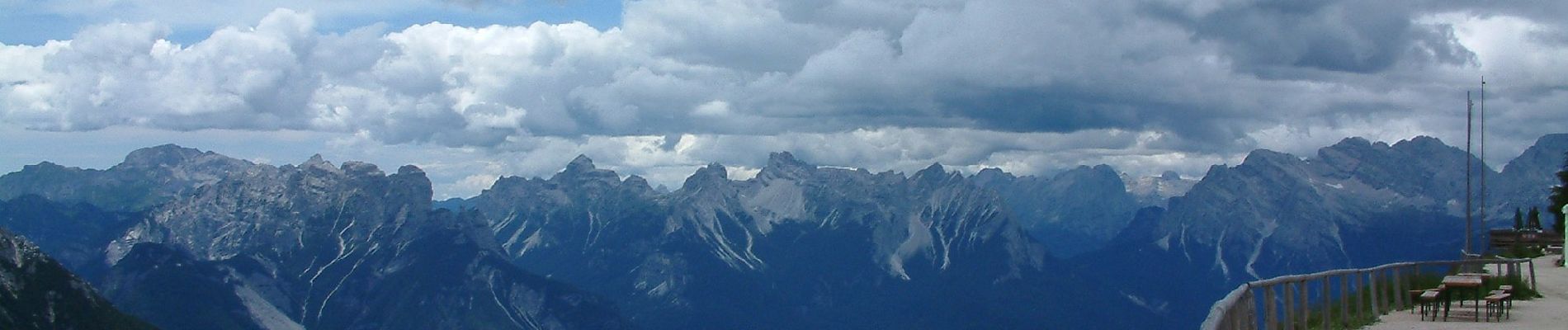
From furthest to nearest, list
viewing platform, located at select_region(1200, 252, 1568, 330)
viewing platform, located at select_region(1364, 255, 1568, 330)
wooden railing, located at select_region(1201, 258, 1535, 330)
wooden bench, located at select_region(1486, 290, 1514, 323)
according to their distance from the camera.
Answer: wooden bench, located at select_region(1486, 290, 1514, 323) < viewing platform, located at select_region(1364, 255, 1568, 330) < viewing platform, located at select_region(1200, 252, 1568, 330) < wooden railing, located at select_region(1201, 258, 1535, 330)

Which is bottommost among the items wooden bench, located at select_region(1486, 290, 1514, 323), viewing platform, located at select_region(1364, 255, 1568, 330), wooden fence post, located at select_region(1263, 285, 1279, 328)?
viewing platform, located at select_region(1364, 255, 1568, 330)

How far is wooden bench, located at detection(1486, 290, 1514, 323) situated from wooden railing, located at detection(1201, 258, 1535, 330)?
231cm

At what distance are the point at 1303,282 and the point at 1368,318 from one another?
686 centimetres

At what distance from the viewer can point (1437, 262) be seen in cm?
4375

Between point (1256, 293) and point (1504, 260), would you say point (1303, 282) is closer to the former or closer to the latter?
point (1256, 293)

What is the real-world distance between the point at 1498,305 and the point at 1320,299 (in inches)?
221

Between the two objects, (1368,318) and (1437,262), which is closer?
(1368,318)

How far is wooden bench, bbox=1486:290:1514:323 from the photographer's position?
37031 mm

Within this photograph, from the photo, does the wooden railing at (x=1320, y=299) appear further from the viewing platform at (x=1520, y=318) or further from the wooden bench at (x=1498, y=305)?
the wooden bench at (x=1498, y=305)

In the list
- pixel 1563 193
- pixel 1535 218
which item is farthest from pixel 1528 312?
pixel 1535 218

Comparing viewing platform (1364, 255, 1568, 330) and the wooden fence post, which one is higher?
the wooden fence post

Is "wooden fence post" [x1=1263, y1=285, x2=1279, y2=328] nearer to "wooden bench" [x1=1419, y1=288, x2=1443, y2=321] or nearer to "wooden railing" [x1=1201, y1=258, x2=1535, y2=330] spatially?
"wooden railing" [x1=1201, y1=258, x2=1535, y2=330]

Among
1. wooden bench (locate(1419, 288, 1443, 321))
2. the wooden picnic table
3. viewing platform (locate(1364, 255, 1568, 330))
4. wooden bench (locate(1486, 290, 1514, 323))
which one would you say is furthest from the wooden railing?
wooden bench (locate(1486, 290, 1514, 323))

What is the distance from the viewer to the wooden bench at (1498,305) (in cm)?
3703
